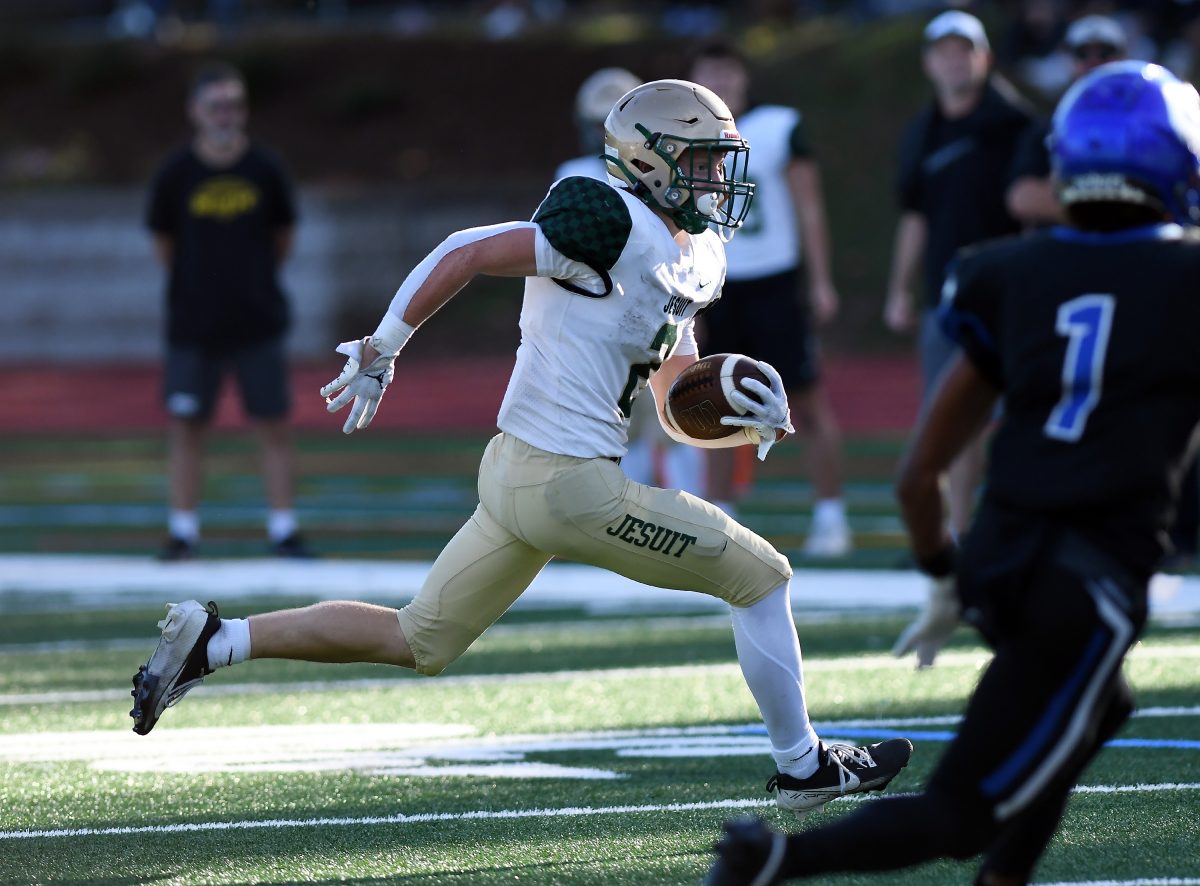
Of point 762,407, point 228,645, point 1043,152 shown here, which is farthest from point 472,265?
point 1043,152

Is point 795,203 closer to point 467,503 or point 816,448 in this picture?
point 816,448

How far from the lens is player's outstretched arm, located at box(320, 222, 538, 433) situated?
413 centimetres

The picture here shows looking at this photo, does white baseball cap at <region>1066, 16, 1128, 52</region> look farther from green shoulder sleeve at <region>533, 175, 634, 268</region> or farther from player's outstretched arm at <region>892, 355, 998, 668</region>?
player's outstretched arm at <region>892, 355, 998, 668</region>

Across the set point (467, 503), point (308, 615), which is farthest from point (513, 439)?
point (467, 503)

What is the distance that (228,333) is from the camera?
390 inches

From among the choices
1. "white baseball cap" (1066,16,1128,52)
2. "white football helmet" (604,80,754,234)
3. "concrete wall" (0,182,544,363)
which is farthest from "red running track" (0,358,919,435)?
"white football helmet" (604,80,754,234)

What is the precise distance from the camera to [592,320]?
4281mm

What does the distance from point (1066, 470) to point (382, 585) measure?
579 centimetres

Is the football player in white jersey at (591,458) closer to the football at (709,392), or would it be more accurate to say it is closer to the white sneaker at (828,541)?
the football at (709,392)

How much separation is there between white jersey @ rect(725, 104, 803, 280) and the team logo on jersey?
4827mm

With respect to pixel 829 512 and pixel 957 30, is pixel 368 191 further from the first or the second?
pixel 957 30

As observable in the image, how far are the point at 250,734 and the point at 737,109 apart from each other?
451 centimetres

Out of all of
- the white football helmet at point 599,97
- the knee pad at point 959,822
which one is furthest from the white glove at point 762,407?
the white football helmet at point 599,97

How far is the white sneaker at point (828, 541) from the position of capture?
9.20 meters
